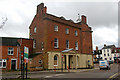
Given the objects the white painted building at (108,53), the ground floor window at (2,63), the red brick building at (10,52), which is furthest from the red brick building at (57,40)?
the white painted building at (108,53)

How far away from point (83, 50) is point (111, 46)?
172ft

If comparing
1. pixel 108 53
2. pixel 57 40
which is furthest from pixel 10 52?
pixel 108 53

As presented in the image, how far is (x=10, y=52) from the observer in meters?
28.7

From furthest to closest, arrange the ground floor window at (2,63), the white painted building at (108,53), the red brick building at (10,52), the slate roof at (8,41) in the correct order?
1. the white painted building at (108,53)
2. the slate roof at (8,41)
3. the red brick building at (10,52)
4. the ground floor window at (2,63)

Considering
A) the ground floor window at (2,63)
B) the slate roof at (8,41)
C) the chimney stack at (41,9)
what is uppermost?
the chimney stack at (41,9)

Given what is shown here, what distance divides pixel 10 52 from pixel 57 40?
10.0 meters

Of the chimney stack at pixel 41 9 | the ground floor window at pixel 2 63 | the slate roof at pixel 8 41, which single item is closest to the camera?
the ground floor window at pixel 2 63

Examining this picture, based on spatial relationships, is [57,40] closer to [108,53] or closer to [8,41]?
[8,41]

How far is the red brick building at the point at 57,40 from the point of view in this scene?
2764 cm

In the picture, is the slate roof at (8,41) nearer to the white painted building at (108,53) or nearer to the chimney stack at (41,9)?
the chimney stack at (41,9)

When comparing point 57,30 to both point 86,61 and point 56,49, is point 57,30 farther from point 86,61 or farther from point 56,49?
point 86,61

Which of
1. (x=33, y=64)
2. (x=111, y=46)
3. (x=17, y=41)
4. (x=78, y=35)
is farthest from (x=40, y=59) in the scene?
(x=111, y=46)

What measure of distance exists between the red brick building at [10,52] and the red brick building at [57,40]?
11.4ft

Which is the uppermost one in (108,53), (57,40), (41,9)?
(41,9)
